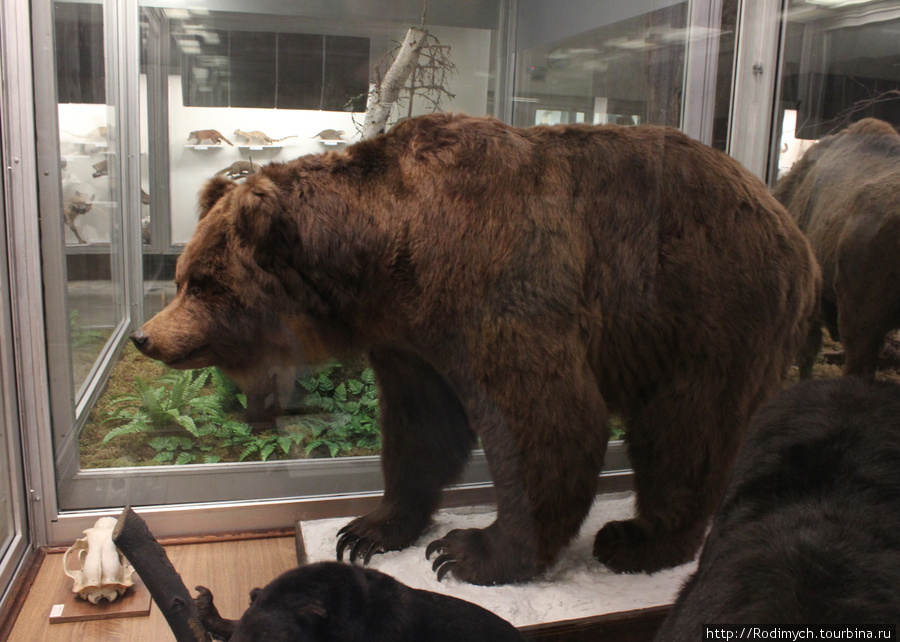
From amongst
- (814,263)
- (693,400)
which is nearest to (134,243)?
(693,400)

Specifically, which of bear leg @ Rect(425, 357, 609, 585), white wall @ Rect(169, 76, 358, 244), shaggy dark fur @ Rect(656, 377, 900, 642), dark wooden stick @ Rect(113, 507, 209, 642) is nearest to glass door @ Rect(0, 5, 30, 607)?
white wall @ Rect(169, 76, 358, 244)

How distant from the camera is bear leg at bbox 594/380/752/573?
188cm

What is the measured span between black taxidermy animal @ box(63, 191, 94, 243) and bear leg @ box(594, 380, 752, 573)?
1.89m

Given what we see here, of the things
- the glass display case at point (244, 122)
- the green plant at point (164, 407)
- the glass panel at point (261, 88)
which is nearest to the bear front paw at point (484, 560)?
the glass display case at point (244, 122)

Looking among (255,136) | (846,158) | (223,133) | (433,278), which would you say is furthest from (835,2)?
(223,133)

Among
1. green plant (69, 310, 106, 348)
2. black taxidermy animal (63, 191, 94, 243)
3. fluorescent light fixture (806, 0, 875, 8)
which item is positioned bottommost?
green plant (69, 310, 106, 348)

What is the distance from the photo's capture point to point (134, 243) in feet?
7.82

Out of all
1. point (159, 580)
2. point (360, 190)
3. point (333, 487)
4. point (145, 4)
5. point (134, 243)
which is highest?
point (145, 4)

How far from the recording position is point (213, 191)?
1.90 m

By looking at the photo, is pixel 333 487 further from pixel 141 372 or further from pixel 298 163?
pixel 298 163

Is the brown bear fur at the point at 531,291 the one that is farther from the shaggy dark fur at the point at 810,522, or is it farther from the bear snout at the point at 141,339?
the shaggy dark fur at the point at 810,522

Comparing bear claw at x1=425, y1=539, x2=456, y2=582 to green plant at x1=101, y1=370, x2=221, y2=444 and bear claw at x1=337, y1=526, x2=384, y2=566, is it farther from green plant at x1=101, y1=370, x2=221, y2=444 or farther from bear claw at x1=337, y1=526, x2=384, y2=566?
green plant at x1=101, y1=370, x2=221, y2=444

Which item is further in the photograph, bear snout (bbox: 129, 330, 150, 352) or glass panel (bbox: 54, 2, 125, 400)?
glass panel (bbox: 54, 2, 125, 400)

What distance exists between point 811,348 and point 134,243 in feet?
6.77
